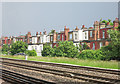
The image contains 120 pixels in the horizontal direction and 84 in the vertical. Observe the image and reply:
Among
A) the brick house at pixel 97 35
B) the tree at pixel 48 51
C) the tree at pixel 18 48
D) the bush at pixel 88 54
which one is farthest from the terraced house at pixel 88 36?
the tree at pixel 48 51

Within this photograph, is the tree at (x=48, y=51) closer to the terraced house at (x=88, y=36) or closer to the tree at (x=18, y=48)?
the terraced house at (x=88, y=36)

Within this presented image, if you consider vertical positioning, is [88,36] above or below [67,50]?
above

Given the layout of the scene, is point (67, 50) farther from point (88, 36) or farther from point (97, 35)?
point (97, 35)

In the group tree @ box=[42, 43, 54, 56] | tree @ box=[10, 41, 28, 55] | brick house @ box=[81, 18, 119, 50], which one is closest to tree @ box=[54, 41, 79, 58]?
tree @ box=[42, 43, 54, 56]

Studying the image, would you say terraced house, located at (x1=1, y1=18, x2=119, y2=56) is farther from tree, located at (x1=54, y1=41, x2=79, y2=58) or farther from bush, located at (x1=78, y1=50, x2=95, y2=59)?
tree, located at (x1=54, y1=41, x2=79, y2=58)

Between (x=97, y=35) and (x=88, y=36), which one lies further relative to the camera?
(x=88, y=36)

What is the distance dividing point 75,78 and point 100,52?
13021 millimetres

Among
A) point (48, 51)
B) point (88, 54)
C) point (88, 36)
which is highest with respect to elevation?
point (88, 36)

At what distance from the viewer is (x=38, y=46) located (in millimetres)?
40312

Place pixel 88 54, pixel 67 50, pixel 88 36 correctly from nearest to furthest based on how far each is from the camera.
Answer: pixel 88 54
pixel 67 50
pixel 88 36

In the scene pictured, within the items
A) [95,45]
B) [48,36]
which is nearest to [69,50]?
[95,45]

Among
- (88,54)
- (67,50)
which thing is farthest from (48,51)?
(88,54)

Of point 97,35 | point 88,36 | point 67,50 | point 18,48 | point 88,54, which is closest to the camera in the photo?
point 88,54

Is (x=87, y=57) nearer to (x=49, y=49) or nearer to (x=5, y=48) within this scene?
(x=49, y=49)
